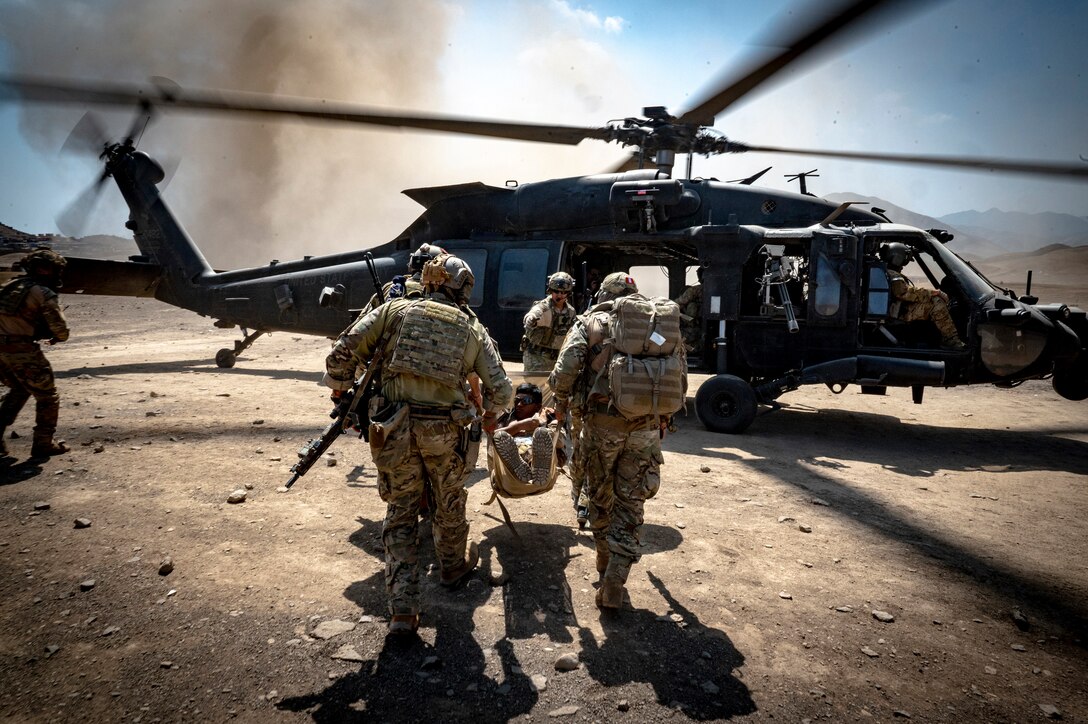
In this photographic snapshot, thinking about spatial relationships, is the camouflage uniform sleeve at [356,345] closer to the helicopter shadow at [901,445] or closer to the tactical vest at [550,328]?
the tactical vest at [550,328]

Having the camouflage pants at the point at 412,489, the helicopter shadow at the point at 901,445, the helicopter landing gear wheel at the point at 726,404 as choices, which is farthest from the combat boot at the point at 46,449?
the helicopter landing gear wheel at the point at 726,404

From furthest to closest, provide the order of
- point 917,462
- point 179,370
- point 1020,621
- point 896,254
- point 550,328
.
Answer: point 179,370 < point 896,254 < point 917,462 < point 550,328 < point 1020,621

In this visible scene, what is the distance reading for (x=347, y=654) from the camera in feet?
8.84

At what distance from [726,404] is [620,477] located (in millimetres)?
4070

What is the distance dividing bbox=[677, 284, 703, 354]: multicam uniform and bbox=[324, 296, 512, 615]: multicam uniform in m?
4.81

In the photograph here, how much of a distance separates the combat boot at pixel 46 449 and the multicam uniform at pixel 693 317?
22.3 feet

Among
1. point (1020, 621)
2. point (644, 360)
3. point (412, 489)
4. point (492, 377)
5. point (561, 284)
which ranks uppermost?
point (561, 284)

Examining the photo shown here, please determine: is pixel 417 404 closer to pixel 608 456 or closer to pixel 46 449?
pixel 608 456

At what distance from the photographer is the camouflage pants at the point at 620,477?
3172mm

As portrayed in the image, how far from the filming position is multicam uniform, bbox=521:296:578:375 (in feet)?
17.5

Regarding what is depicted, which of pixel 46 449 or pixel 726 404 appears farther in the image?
pixel 726 404

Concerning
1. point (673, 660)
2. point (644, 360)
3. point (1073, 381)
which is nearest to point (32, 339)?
point (644, 360)

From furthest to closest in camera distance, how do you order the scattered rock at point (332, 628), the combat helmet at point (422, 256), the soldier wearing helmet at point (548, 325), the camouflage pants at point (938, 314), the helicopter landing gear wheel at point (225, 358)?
1. the helicopter landing gear wheel at point (225, 358)
2. the camouflage pants at point (938, 314)
3. the soldier wearing helmet at point (548, 325)
4. the combat helmet at point (422, 256)
5. the scattered rock at point (332, 628)

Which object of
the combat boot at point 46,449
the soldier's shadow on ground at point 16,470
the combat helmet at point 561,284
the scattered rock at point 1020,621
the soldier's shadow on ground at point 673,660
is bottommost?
the soldier's shadow on ground at point 673,660
